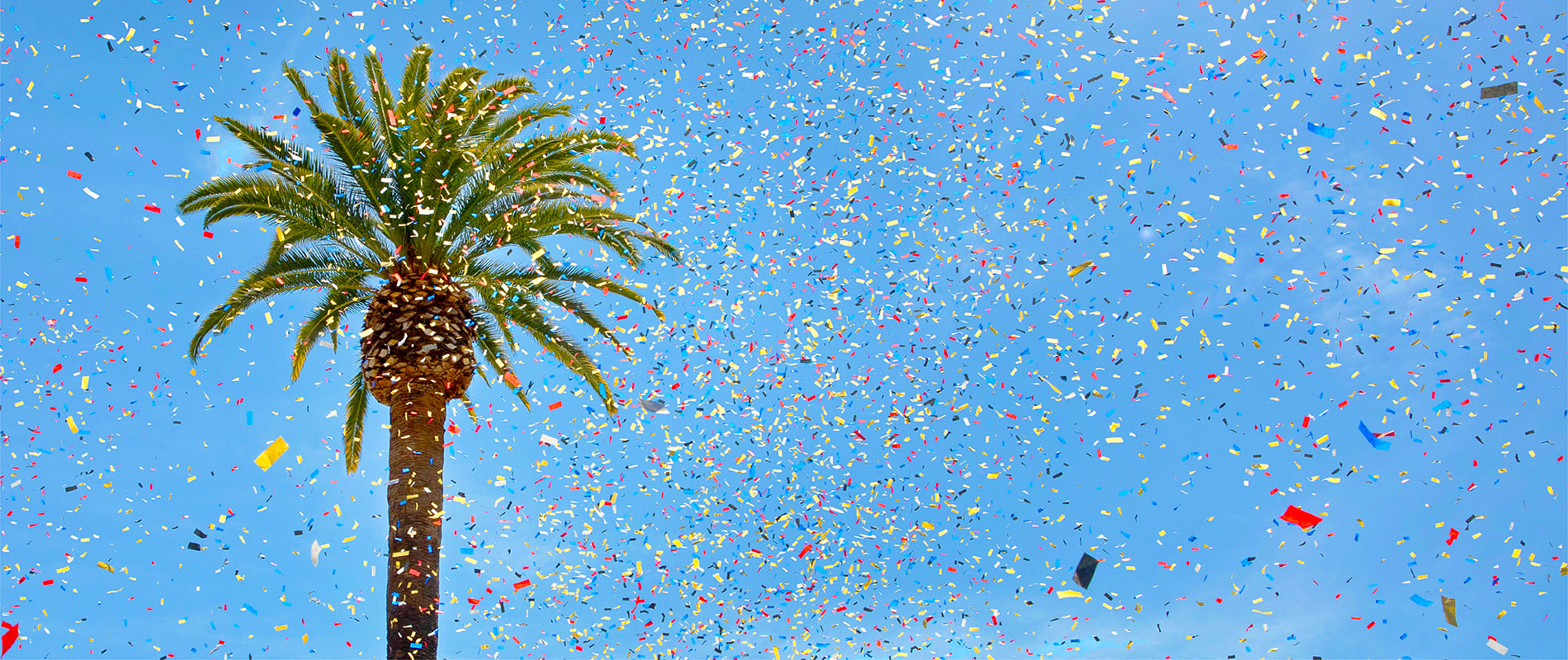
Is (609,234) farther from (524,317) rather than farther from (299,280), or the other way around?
(299,280)

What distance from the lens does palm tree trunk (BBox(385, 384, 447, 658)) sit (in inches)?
527

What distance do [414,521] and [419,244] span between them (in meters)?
4.08

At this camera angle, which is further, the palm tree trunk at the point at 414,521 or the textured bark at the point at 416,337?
the textured bark at the point at 416,337

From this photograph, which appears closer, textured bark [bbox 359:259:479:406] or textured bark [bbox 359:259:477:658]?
textured bark [bbox 359:259:477:658]

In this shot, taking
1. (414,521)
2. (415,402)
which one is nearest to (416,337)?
(415,402)

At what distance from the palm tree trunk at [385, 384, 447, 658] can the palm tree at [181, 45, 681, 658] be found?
2 centimetres

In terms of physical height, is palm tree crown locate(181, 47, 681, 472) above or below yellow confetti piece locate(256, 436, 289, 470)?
above

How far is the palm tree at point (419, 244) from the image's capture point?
46.6ft

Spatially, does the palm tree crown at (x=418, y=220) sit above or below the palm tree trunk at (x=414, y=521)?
above

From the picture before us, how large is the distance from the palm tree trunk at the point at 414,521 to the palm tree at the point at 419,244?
0.9 inches

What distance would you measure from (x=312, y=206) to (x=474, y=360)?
3.25 meters

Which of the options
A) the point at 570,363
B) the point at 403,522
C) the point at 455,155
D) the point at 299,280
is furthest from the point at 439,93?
the point at 403,522

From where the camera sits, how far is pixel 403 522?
13.8 metres

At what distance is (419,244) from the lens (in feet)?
49.6
